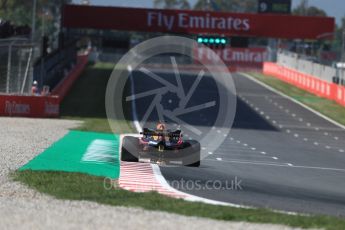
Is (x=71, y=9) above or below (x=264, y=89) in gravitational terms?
above

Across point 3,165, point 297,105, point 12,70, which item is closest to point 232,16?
point 297,105

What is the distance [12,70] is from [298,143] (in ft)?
46.0

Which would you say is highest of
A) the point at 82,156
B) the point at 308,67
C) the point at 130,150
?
the point at 130,150

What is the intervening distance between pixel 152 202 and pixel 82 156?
30.5 ft

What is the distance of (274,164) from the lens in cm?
2530

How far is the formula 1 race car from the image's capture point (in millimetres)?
21531

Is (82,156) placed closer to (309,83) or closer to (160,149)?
(160,149)

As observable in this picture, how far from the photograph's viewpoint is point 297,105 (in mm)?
53406

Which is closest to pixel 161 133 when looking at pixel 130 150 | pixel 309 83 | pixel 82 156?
pixel 130 150

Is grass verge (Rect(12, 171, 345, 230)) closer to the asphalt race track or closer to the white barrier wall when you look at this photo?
the asphalt race track

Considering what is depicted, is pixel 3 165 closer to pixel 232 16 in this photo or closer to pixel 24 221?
pixel 24 221

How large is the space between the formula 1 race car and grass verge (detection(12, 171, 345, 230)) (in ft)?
14.3

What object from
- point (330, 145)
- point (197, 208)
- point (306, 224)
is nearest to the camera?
point (306, 224)

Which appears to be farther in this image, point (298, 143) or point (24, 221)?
point (298, 143)
